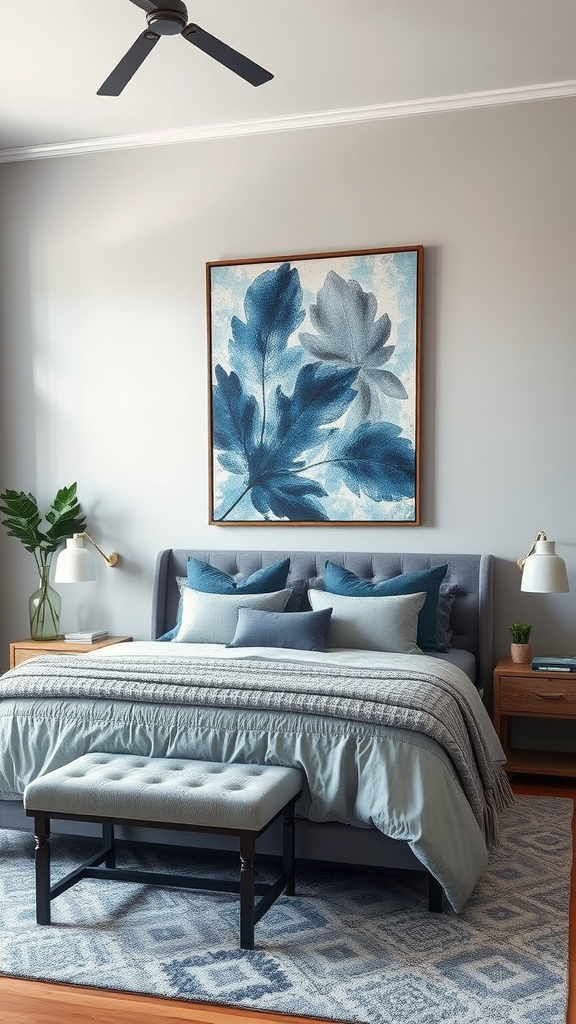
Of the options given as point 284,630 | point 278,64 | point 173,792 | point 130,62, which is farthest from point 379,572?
point 130,62

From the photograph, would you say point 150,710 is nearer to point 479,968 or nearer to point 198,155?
point 479,968

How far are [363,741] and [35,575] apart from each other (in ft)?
10.4

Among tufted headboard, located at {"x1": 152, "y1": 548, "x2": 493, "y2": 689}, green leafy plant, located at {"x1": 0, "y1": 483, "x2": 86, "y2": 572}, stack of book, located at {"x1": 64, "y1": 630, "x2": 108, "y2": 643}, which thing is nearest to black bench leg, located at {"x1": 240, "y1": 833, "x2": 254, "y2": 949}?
tufted headboard, located at {"x1": 152, "y1": 548, "x2": 493, "y2": 689}

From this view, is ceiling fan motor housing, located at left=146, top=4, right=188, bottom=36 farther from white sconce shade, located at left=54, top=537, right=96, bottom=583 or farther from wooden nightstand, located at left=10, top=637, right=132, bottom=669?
wooden nightstand, located at left=10, top=637, right=132, bottom=669

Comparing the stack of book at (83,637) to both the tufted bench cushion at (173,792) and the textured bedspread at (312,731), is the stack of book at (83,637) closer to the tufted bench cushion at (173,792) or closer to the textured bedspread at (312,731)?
the textured bedspread at (312,731)

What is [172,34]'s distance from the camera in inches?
132

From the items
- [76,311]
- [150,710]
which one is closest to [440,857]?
[150,710]

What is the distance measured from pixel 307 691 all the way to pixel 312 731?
150 mm

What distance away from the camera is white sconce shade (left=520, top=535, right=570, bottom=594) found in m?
4.45

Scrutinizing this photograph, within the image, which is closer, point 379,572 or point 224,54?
point 224,54

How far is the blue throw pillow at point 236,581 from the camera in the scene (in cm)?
483

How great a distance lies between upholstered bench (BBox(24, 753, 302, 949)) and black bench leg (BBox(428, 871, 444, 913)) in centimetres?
45

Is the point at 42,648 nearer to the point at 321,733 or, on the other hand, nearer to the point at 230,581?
the point at 230,581

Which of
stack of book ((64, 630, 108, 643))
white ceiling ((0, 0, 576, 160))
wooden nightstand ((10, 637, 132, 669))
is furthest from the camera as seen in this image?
stack of book ((64, 630, 108, 643))
